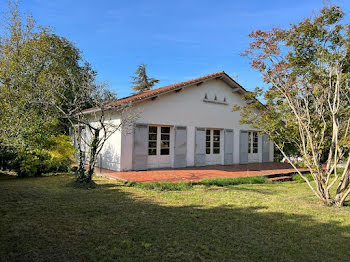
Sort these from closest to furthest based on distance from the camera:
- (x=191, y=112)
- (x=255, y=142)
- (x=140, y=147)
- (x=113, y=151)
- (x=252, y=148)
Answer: (x=140, y=147), (x=113, y=151), (x=191, y=112), (x=252, y=148), (x=255, y=142)

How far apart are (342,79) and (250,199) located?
3.74 m

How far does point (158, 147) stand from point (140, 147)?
115 centimetres

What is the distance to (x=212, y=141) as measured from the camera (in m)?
14.0

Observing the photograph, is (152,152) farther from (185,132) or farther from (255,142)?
(255,142)

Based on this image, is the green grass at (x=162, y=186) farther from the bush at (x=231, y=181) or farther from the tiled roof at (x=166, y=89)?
the tiled roof at (x=166, y=89)

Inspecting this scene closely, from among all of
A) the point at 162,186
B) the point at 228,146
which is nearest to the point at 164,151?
the point at 228,146

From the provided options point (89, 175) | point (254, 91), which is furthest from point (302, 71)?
point (89, 175)

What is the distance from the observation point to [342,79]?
235 inches

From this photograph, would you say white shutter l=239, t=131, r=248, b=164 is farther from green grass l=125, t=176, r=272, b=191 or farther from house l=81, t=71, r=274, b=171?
green grass l=125, t=176, r=272, b=191

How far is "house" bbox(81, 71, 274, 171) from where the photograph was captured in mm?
10938

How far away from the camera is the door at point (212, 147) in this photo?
13791 millimetres

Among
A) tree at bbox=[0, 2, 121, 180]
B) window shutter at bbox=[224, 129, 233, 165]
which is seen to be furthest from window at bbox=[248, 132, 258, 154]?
tree at bbox=[0, 2, 121, 180]

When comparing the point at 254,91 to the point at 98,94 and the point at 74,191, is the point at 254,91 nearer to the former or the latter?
the point at 98,94

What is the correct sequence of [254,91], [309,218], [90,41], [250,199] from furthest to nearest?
[90,41], [254,91], [250,199], [309,218]
